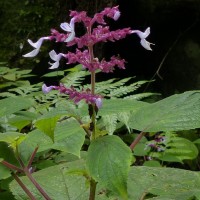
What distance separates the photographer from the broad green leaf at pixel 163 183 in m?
0.93

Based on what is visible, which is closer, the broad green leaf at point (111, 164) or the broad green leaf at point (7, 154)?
the broad green leaf at point (111, 164)

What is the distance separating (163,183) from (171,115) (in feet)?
0.75

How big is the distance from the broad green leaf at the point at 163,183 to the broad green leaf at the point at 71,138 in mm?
231

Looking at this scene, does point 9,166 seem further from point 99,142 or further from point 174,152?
point 174,152

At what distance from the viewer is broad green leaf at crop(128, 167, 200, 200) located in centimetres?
93

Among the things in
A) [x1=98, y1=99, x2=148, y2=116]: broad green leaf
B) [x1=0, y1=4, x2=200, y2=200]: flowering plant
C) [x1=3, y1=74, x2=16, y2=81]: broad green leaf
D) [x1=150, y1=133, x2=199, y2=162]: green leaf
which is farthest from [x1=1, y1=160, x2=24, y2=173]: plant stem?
[x1=3, y1=74, x2=16, y2=81]: broad green leaf

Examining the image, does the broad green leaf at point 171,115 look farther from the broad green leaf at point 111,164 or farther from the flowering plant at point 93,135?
the broad green leaf at point 111,164

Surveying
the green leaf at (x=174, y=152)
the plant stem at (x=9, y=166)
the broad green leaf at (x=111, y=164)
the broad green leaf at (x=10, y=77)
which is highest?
the broad green leaf at (x=111, y=164)

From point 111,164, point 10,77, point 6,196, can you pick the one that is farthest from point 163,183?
point 10,77

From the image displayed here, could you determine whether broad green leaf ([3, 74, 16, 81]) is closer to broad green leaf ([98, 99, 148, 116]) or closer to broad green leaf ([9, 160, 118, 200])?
broad green leaf ([9, 160, 118, 200])

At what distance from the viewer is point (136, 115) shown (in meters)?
0.91

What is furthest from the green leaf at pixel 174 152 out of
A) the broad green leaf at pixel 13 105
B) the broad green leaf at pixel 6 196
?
the broad green leaf at pixel 13 105

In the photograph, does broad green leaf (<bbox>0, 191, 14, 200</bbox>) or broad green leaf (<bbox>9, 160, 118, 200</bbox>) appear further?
broad green leaf (<bbox>0, 191, 14, 200</bbox>)

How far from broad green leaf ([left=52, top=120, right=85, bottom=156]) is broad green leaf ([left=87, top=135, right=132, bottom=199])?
5 centimetres
